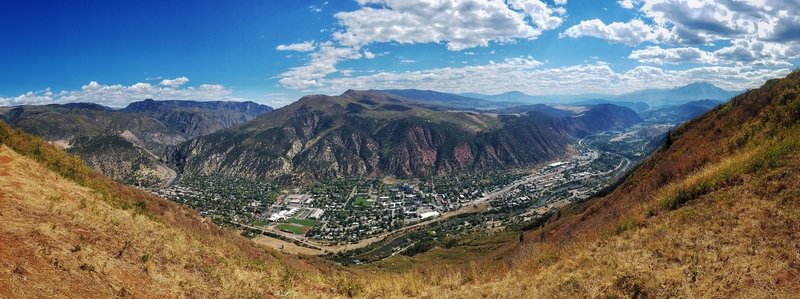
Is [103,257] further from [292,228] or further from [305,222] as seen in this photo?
[305,222]

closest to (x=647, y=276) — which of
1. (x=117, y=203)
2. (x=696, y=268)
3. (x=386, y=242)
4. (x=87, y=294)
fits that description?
(x=696, y=268)

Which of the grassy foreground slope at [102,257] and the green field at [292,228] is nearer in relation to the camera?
the grassy foreground slope at [102,257]

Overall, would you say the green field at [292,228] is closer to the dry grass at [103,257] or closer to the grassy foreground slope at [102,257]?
the grassy foreground slope at [102,257]

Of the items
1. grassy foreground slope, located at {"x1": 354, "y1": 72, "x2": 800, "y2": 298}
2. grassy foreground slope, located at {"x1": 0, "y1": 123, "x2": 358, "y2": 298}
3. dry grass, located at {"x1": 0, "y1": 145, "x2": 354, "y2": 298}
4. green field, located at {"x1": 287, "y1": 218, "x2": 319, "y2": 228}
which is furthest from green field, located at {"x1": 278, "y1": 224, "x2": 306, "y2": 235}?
grassy foreground slope, located at {"x1": 354, "y1": 72, "x2": 800, "y2": 298}

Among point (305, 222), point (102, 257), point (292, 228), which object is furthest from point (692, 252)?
point (305, 222)

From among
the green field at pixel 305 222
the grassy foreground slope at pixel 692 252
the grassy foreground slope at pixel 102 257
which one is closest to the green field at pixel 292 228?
the green field at pixel 305 222

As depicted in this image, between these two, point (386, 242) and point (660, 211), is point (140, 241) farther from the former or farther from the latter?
point (386, 242)
